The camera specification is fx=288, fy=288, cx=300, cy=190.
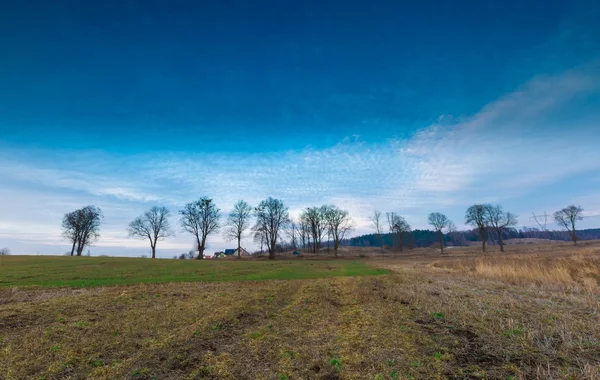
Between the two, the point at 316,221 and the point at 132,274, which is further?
the point at 316,221

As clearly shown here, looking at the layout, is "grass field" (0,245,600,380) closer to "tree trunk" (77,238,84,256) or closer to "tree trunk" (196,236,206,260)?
"tree trunk" (196,236,206,260)

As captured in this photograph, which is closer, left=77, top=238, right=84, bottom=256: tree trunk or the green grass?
the green grass

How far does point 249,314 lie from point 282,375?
624cm

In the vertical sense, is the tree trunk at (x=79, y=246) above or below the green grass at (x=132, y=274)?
above

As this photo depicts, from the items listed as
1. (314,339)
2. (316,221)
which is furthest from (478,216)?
(314,339)

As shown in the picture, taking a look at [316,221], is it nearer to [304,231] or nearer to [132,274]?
[304,231]

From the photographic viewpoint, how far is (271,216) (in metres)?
94.6

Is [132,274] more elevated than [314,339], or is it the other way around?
[314,339]

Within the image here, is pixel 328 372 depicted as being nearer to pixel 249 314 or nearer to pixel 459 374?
pixel 459 374

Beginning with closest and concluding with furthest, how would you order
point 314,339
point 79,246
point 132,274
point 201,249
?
point 314,339 → point 132,274 → point 201,249 → point 79,246

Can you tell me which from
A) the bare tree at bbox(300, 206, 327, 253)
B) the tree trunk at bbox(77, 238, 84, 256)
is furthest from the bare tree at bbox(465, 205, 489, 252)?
the tree trunk at bbox(77, 238, 84, 256)

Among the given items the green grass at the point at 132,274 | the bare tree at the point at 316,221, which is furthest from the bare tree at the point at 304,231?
the green grass at the point at 132,274

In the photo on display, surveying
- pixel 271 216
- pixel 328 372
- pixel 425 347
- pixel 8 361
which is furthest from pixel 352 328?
pixel 271 216

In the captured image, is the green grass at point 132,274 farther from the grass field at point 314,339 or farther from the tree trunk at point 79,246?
the tree trunk at point 79,246
